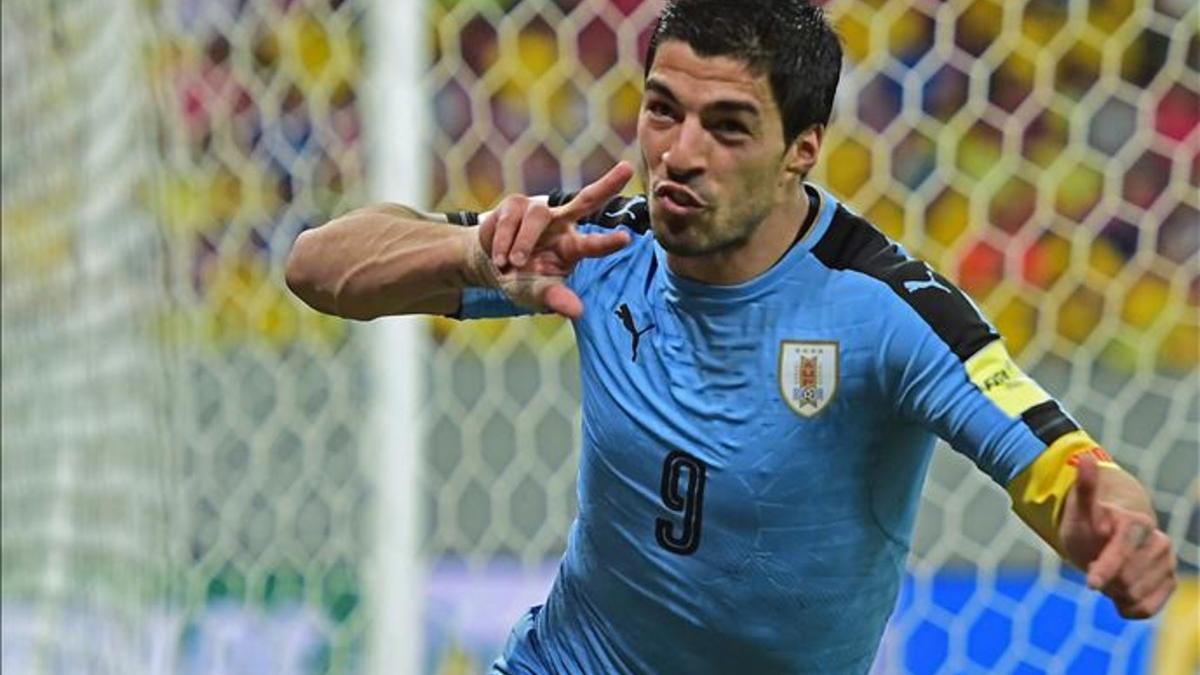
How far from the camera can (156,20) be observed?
17.1 feet

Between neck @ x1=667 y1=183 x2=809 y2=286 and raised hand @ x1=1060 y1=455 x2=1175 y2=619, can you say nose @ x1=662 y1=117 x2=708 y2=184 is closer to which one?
neck @ x1=667 y1=183 x2=809 y2=286

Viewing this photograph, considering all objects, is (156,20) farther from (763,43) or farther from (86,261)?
(763,43)

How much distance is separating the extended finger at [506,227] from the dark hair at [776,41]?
0.32 metres

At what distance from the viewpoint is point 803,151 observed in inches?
105

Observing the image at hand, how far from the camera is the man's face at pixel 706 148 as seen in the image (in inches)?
99.5

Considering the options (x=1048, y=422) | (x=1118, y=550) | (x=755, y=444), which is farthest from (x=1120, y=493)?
(x=755, y=444)

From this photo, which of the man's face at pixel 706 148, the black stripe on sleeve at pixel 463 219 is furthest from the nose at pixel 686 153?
the black stripe on sleeve at pixel 463 219

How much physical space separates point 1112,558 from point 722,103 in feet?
2.54

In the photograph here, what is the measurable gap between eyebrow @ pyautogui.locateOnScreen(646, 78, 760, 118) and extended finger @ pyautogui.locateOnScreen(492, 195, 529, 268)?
0.82 feet

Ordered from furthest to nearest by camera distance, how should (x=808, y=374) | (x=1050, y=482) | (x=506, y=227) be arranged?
(x=808, y=374) < (x=506, y=227) < (x=1050, y=482)

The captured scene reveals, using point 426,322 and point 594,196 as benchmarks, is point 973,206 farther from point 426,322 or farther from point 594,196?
point 594,196

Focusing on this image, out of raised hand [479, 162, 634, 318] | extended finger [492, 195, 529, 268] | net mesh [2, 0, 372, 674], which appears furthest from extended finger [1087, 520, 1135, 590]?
net mesh [2, 0, 372, 674]

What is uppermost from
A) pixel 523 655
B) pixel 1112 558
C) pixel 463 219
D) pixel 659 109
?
pixel 659 109

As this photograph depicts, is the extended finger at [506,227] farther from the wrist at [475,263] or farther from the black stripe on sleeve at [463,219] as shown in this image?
the black stripe on sleeve at [463,219]
